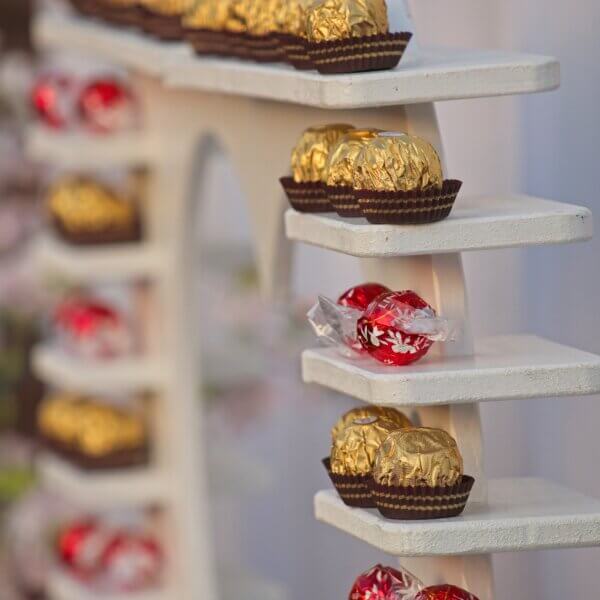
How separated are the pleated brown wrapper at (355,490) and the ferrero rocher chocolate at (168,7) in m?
0.78

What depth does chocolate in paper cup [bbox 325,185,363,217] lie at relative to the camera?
1485mm

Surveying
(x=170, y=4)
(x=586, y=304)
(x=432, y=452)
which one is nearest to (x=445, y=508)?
(x=432, y=452)

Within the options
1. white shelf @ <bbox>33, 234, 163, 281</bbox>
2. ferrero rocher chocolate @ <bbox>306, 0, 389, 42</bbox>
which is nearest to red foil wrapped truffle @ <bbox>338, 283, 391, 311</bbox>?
ferrero rocher chocolate @ <bbox>306, 0, 389, 42</bbox>

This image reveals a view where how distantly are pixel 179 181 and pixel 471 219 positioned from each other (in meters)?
1.19

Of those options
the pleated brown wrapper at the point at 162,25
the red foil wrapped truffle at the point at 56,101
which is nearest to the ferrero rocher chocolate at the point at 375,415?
the pleated brown wrapper at the point at 162,25

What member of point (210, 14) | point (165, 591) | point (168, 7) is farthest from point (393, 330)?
point (165, 591)

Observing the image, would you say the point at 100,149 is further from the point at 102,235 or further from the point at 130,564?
the point at 130,564

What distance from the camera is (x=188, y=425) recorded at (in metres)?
2.65

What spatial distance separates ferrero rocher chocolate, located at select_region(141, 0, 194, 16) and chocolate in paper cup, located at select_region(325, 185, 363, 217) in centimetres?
63

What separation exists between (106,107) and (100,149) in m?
0.07

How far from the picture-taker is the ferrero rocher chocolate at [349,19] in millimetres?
1446

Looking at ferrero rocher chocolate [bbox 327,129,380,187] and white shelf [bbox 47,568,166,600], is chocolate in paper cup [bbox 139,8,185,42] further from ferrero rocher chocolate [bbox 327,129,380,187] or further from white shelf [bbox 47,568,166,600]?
white shelf [bbox 47,568,166,600]

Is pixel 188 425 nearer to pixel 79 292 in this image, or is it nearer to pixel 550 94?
pixel 79 292

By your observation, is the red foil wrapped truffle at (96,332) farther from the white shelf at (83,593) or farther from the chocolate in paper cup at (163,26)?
the chocolate in paper cup at (163,26)
